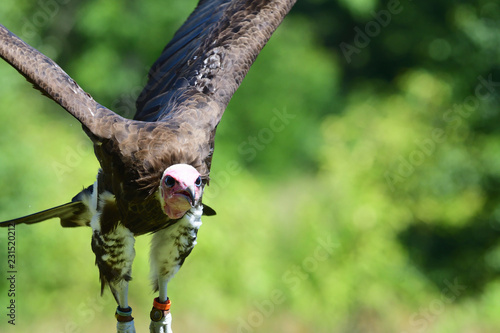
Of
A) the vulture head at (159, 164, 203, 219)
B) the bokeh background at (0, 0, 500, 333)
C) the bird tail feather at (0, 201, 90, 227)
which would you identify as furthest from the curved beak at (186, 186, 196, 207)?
the bokeh background at (0, 0, 500, 333)

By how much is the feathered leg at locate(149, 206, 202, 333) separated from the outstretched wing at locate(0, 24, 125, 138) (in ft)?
2.73

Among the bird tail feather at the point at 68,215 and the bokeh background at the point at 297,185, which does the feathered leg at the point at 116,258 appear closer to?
the bird tail feather at the point at 68,215

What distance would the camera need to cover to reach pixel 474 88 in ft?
46.5

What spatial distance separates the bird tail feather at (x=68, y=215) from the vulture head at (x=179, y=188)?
994 millimetres

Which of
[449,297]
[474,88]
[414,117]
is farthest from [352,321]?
[474,88]

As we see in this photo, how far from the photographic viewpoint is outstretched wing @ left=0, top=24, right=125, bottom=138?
5.01 metres

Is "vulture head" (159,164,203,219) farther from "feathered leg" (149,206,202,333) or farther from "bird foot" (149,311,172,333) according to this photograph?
"bird foot" (149,311,172,333)

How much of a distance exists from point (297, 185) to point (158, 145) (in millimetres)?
11329

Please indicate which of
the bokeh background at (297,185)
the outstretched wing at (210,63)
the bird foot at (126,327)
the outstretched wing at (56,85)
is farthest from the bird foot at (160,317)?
the bokeh background at (297,185)

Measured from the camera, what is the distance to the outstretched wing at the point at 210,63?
5.48 m

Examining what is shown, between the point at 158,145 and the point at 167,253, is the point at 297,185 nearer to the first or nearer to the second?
the point at 167,253

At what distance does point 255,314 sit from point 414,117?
4.22m

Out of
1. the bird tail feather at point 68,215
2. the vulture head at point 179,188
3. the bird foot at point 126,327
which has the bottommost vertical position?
the bird foot at point 126,327

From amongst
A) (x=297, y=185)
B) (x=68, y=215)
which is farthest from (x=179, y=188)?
(x=297, y=185)
